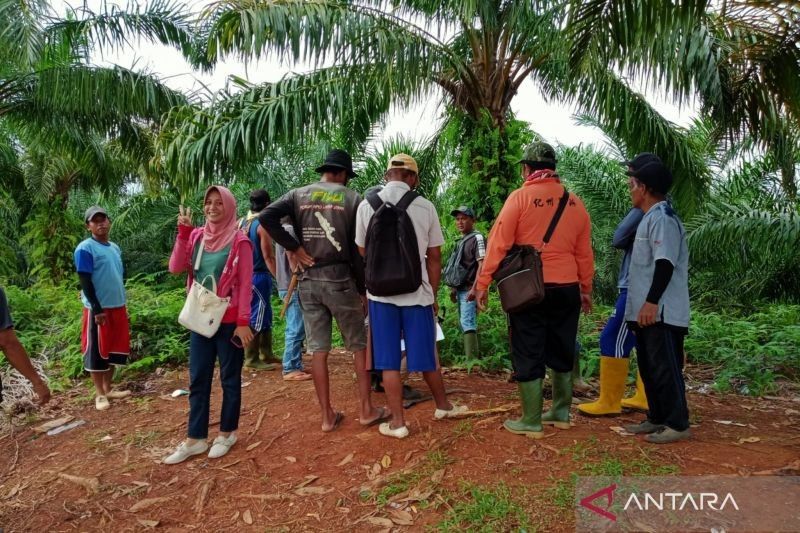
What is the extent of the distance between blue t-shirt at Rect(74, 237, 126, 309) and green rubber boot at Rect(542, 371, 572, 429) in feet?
12.7

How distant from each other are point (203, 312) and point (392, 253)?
1246 millimetres

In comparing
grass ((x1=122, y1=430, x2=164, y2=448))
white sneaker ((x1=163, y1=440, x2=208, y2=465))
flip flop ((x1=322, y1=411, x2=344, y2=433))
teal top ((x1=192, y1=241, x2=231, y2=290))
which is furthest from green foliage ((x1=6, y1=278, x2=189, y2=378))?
flip flop ((x1=322, y1=411, x2=344, y2=433))

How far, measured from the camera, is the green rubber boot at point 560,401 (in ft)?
12.9

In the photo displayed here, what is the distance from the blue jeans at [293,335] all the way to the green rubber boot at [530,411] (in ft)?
7.82

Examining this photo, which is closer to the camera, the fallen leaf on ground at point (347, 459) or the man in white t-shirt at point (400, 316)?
the fallen leaf on ground at point (347, 459)

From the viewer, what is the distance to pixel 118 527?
3.36 m

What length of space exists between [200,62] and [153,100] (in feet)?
3.19

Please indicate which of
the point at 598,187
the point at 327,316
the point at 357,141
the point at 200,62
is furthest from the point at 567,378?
the point at 598,187

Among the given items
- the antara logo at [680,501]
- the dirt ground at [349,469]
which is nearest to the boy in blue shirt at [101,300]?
the dirt ground at [349,469]

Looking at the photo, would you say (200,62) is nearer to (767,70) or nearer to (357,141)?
(357,141)

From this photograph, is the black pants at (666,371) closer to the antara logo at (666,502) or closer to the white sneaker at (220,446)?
the antara logo at (666,502)

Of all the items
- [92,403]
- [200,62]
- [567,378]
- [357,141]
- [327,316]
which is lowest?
[92,403]

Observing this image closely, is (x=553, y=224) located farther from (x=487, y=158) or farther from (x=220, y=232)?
(x=487, y=158)

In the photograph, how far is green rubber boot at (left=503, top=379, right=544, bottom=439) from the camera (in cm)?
370
